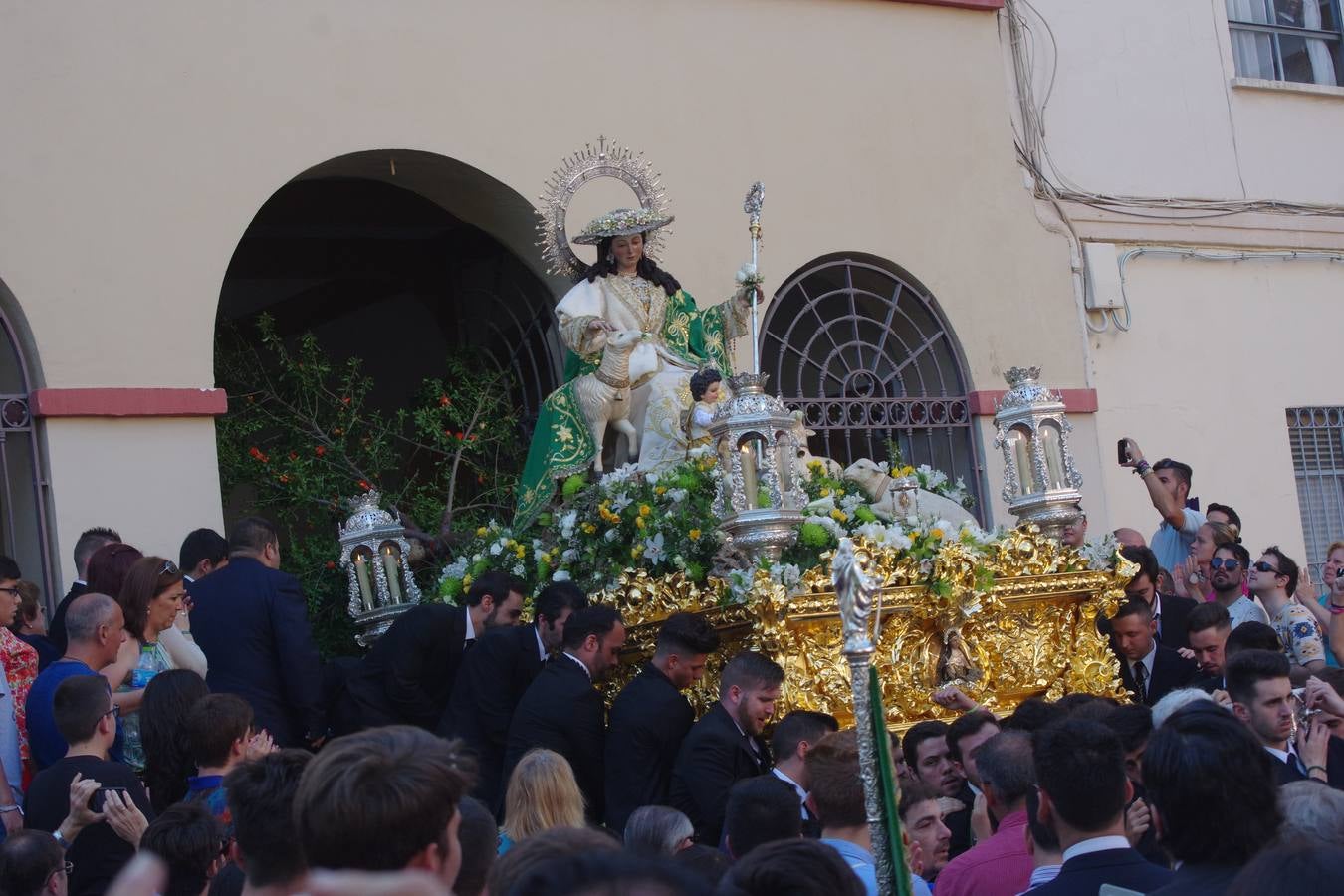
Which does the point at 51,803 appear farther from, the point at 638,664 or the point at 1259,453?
the point at 1259,453

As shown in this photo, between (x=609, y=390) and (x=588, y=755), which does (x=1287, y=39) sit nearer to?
(x=609, y=390)

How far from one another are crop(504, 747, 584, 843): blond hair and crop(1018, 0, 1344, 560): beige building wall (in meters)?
6.96

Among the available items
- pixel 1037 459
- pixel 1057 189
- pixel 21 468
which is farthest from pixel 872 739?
pixel 1057 189

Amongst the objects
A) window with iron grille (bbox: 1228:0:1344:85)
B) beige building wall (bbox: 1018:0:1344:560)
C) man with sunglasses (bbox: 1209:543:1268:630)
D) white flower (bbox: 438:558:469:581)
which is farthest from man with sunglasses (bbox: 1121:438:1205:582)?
window with iron grille (bbox: 1228:0:1344:85)

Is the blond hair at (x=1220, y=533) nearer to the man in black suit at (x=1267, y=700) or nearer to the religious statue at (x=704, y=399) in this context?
the religious statue at (x=704, y=399)

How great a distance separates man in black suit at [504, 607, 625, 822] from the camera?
6625 millimetres

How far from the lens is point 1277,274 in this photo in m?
12.2

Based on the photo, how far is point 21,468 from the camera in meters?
8.64

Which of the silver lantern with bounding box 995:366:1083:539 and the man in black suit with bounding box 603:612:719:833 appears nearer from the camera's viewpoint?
the man in black suit with bounding box 603:612:719:833

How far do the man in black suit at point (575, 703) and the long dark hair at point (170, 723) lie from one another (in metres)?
1.43

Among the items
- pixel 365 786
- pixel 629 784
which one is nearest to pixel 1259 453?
pixel 629 784

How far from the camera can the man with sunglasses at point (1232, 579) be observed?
8.09 m

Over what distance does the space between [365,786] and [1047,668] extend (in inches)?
206

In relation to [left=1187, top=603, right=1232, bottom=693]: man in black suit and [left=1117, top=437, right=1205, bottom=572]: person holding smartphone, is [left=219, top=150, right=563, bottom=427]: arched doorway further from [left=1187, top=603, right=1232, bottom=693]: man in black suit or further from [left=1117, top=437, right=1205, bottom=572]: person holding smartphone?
[left=1187, top=603, right=1232, bottom=693]: man in black suit
